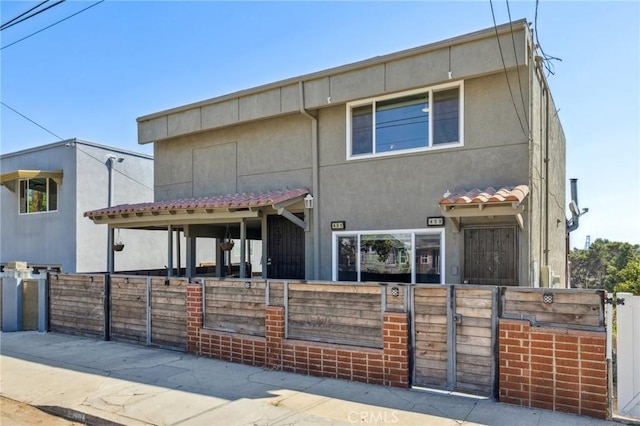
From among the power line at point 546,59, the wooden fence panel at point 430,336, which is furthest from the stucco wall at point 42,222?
the power line at point 546,59

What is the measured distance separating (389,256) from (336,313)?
268 cm

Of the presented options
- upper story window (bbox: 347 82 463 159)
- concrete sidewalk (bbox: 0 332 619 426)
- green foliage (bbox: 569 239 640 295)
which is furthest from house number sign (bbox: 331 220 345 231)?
green foliage (bbox: 569 239 640 295)

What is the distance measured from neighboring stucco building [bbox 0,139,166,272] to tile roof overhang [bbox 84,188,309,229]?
537 centimetres

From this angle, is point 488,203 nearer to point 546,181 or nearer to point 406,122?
point 406,122

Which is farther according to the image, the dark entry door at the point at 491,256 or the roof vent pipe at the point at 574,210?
the roof vent pipe at the point at 574,210

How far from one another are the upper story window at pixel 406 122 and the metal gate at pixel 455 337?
357cm

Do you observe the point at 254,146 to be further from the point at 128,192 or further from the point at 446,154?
the point at 128,192

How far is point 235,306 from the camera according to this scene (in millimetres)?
7492

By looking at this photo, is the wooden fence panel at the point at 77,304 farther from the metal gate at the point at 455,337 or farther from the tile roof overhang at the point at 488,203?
the tile roof overhang at the point at 488,203

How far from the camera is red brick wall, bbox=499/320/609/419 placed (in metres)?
4.87

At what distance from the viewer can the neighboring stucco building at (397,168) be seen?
775 cm

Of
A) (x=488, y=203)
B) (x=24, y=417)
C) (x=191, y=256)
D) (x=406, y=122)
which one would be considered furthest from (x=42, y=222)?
(x=488, y=203)

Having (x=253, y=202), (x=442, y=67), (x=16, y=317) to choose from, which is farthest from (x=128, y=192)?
(x=442, y=67)

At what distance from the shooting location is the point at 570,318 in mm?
5051
